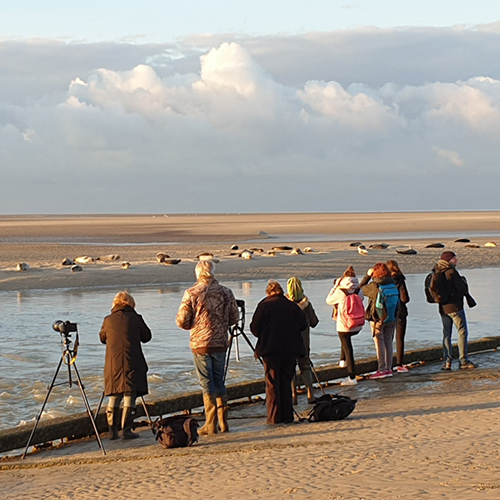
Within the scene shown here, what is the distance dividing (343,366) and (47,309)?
11975mm

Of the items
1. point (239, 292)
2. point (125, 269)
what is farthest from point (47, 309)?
point (125, 269)

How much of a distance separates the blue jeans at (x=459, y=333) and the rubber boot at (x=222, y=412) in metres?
4.46

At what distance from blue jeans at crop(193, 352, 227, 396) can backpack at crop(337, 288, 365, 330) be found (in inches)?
115

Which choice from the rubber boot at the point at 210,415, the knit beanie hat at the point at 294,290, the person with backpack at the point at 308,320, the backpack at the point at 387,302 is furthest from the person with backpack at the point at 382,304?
the rubber boot at the point at 210,415

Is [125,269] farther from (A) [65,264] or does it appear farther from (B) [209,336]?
(B) [209,336]

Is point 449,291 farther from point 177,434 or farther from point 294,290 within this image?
point 177,434

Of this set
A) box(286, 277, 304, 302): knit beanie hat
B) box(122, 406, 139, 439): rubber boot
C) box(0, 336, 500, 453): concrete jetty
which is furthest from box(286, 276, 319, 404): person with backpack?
box(122, 406, 139, 439): rubber boot

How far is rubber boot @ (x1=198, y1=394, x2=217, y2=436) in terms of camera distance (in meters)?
9.40

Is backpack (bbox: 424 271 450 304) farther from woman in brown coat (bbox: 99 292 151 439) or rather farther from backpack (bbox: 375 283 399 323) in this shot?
woman in brown coat (bbox: 99 292 151 439)

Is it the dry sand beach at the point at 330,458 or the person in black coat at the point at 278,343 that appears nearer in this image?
the dry sand beach at the point at 330,458

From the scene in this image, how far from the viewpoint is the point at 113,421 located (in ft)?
31.1

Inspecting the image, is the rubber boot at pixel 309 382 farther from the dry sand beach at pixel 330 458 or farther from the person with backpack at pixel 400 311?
the person with backpack at pixel 400 311

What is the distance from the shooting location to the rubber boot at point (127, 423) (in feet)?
30.7

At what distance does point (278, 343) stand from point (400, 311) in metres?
3.76
